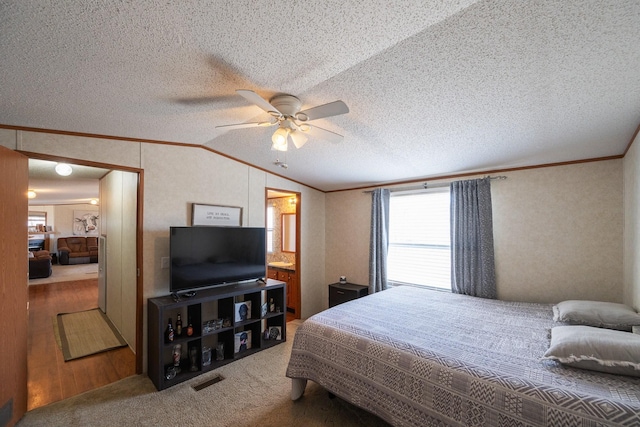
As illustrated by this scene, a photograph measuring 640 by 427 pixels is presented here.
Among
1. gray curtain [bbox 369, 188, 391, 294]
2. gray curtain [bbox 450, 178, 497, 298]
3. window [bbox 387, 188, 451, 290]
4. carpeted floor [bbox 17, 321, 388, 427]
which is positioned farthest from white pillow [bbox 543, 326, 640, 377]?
gray curtain [bbox 369, 188, 391, 294]

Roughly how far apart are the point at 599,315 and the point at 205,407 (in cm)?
329

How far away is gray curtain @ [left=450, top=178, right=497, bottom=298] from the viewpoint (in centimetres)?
328

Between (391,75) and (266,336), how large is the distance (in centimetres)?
333

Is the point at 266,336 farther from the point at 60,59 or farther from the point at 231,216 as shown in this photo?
the point at 60,59

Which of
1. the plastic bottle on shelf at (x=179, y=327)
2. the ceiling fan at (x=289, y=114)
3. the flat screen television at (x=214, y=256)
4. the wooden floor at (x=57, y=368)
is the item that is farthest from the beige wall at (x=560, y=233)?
the wooden floor at (x=57, y=368)

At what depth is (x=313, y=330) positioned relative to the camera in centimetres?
234

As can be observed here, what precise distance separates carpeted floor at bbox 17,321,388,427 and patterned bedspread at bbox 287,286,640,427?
32 centimetres

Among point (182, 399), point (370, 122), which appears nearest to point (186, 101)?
point (370, 122)

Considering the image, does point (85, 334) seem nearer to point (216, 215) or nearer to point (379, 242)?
point (216, 215)

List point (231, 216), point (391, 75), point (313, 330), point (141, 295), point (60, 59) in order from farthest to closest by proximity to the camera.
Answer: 1. point (231, 216)
2. point (141, 295)
3. point (313, 330)
4. point (391, 75)
5. point (60, 59)

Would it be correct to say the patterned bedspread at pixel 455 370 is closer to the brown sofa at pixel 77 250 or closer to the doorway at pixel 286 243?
the doorway at pixel 286 243

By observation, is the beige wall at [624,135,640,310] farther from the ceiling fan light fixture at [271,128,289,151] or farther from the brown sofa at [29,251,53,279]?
the brown sofa at [29,251,53,279]

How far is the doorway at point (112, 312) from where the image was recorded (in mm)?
2615

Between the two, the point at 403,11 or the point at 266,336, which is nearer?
the point at 403,11
